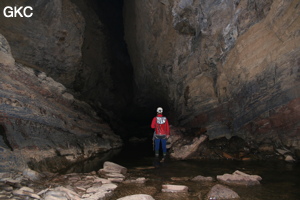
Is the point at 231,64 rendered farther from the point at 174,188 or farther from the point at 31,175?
the point at 31,175

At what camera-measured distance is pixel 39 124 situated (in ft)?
23.5

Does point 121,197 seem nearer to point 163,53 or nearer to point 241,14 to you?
point 241,14

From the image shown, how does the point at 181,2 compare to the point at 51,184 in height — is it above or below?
above

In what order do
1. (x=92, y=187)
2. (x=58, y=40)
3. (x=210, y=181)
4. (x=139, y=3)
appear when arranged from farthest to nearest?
(x=139, y=3)
(x=58, y=40)
(x=210, y=181)
(x=92, y=187)

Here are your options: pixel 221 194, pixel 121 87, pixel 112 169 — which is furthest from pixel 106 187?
pixel 121 87

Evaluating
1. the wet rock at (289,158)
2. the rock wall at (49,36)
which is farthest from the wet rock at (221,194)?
the rock wall at (49,36)

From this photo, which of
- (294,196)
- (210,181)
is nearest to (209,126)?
(210,181)

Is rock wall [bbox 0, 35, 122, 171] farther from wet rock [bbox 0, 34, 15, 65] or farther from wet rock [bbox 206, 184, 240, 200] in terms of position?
wet rock [bbox 206, 184, 240, 200]

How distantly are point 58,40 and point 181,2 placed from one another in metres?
6.19

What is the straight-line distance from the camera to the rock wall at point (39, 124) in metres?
5.91

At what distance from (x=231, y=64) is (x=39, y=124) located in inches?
274

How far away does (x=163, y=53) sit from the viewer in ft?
39.6

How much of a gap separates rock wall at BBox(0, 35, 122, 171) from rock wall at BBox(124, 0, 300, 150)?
15.4 ft
